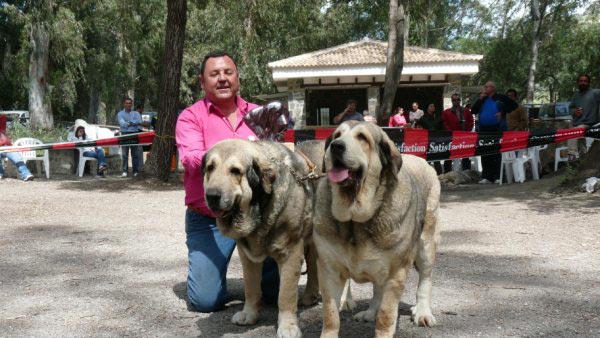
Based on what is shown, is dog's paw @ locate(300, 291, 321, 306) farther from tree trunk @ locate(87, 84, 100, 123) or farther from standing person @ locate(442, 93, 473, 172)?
tree trunk @ locate(87, 84, 100, 123)

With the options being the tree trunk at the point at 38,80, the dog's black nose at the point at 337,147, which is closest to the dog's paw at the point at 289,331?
the dog's black nose at the point at 337,147

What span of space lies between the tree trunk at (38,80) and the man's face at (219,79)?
28.3 metres

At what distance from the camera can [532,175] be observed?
1370 cm

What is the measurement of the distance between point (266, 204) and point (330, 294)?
2.48 feet

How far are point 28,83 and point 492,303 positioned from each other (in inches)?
1260

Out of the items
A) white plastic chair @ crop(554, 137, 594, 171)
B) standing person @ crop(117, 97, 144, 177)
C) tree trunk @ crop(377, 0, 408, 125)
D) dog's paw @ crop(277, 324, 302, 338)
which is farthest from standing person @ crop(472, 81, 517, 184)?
dog's paw @ crop(277, 324, 302, 338)

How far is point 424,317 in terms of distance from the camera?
4.20 m

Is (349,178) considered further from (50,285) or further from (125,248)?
(125,248)

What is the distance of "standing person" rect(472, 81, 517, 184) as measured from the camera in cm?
1326

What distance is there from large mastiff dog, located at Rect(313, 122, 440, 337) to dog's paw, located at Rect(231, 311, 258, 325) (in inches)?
34.4

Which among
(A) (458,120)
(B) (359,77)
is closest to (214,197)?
(A) (458,120)

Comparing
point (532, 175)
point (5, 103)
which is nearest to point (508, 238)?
point (532, 175)

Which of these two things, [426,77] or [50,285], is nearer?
[50,285]

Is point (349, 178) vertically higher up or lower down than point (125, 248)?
higher up
